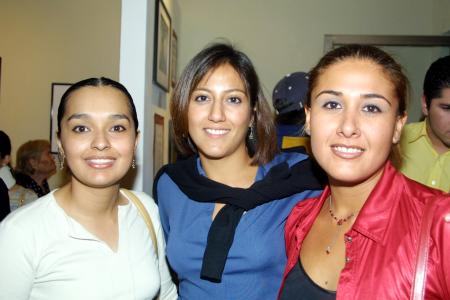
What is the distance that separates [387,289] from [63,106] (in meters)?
1.37

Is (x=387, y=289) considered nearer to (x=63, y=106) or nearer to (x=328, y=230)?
(x=328, y=230)

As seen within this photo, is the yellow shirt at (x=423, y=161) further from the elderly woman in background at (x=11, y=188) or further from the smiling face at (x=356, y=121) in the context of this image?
the elderly woman in background at (x=11, y=188)

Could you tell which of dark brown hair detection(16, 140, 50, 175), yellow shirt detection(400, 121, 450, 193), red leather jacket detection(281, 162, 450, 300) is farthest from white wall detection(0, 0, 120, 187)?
red leather jacket detection(281, 162, 450, 300)

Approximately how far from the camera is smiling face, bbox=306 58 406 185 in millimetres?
1246

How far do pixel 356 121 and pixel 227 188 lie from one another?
728 mm

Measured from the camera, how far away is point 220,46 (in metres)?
1.89

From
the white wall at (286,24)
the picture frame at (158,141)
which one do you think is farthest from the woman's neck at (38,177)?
the white wall at (286,24)

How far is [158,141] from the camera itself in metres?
3.09

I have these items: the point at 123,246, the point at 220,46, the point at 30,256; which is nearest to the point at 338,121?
the point at 220,46

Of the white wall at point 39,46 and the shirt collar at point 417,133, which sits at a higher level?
the white wall at point 39,46

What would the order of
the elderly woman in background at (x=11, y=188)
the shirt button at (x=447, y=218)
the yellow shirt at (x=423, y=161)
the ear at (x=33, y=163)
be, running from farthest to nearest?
the ear at (x=33, y=163)
the elderly woman in background at (x=11, y=188)
the yellow shirt at (x=423, y=161)
the shirt button at (x=447, y=218)

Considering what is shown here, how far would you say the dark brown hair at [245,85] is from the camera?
1.85m

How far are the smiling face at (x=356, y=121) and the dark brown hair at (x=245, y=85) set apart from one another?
0.60 metres

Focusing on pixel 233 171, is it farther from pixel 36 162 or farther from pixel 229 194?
pixel 36 162
